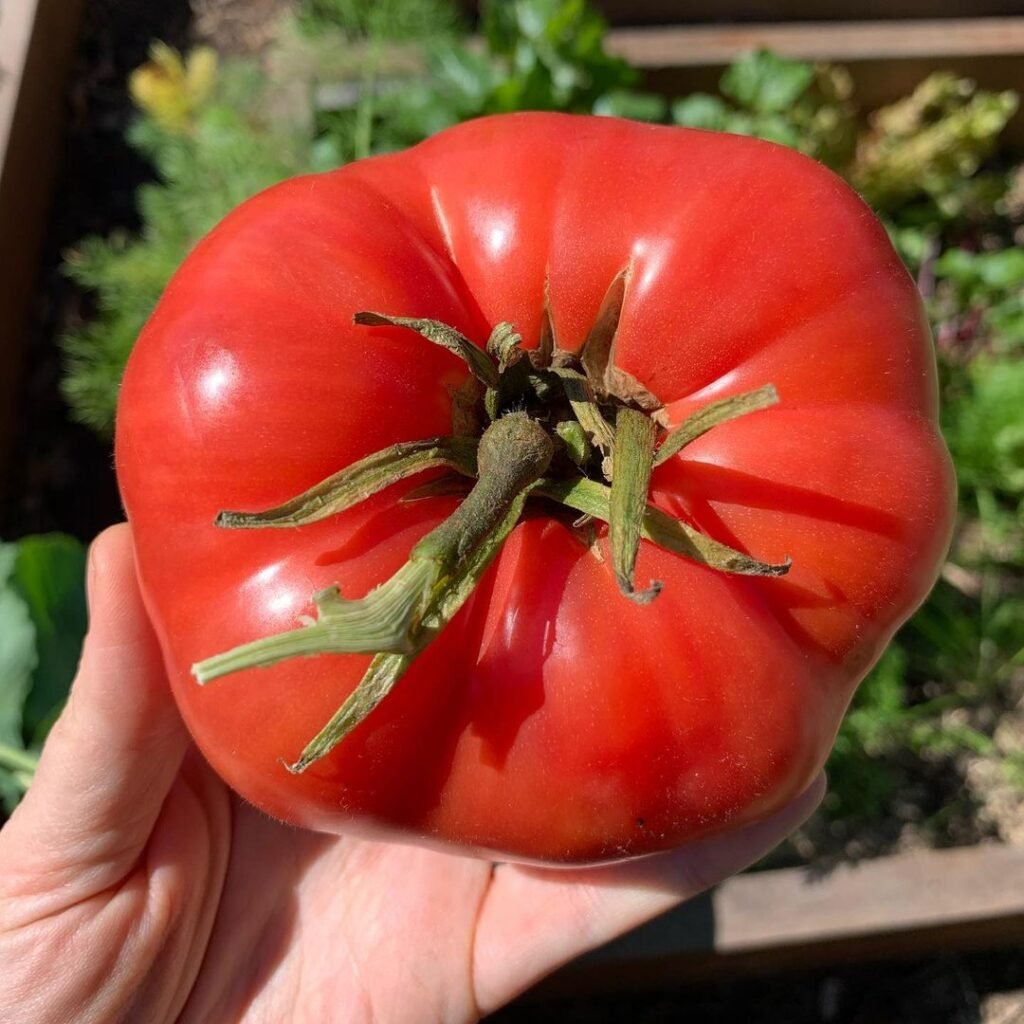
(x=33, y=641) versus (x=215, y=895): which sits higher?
(x=33, y=641)

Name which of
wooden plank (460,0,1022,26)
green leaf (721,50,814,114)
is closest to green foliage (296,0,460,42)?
wooden plank (460,0,1022,26)

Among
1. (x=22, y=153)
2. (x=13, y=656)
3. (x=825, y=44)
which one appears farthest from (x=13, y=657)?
(x=825, y=44)

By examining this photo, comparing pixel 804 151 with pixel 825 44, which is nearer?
pixel 804 151

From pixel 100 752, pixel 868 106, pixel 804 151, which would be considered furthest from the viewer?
pixel 868 106

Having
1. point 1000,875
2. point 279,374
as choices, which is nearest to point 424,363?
point 279,374

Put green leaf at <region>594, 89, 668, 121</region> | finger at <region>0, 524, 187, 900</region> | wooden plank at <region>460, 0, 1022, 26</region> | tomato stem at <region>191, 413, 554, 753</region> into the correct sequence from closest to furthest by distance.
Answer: tomato stem at <region>191, 413, 554, 753</region> → finger at <region>0, 524, 187, 900</region> → green leaf at <region>594, 89, 668, 121</region> → wooden plank at <region>460, 0, 1022, 26</region>

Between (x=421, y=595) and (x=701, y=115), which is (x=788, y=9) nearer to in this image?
(x=701, y=115)

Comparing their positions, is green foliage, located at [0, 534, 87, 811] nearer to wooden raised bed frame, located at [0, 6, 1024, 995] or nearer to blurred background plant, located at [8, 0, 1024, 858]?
blurred background plant, located at [8, 0, 1024, 858]
